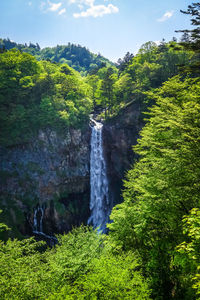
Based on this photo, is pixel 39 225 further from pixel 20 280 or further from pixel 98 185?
pixel 20 280

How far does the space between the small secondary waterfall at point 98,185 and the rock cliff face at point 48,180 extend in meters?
0.95

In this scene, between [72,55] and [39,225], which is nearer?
[39,225]

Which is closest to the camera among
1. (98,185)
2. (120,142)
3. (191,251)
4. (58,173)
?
(191,251)

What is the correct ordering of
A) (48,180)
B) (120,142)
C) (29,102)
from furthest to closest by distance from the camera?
1. (120,142)
2. (29,102)
3. (48,180)

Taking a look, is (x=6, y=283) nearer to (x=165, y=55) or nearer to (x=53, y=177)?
(x=53, y=177)

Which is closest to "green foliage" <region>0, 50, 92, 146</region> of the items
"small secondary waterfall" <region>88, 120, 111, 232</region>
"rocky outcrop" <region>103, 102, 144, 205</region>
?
"small secondary waterfall" <region>88, 120, 111, 232</region>

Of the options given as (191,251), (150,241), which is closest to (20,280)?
(191,251)

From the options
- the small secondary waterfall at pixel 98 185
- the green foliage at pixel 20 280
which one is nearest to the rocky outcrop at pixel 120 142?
the small secondary waterfall at pixel 98 185

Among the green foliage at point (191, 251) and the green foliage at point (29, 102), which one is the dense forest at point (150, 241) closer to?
the green foliage at point (191, 251)

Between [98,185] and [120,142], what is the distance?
8.68 metres

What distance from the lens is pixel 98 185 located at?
3089cm

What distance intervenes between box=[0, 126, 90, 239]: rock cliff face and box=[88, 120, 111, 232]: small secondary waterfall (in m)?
0.95

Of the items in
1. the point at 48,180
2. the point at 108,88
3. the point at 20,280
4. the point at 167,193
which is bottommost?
the point at 48,180

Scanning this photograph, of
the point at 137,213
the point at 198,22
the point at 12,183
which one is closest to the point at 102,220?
the point at 12,183
